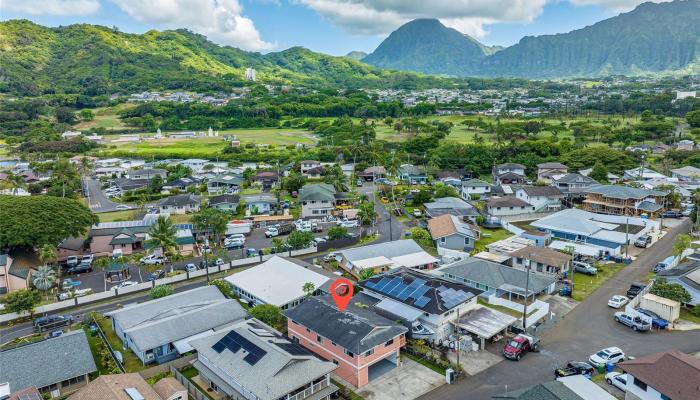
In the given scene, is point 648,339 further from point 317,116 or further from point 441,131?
point 317,116

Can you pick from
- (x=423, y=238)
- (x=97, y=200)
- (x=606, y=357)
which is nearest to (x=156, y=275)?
(x=423, y=238)

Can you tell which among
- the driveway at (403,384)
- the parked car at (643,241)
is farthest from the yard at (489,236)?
the driveway at (403,384)

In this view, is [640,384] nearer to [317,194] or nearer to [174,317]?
[174,317]

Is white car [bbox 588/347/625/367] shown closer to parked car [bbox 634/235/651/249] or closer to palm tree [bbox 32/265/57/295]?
parked car [bbox 634/235/651/249]

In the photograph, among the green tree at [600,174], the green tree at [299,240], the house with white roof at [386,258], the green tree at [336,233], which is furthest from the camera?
the green tree at [600,174]

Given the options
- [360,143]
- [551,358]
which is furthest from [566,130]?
[551,358]

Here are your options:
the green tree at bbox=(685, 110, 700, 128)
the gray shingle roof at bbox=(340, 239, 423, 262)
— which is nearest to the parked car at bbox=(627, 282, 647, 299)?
the gray shingle roof at bbox=(340, 239, 423, 262)

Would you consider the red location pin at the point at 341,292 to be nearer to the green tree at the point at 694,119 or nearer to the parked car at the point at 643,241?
the parked car at the point at 643,241
